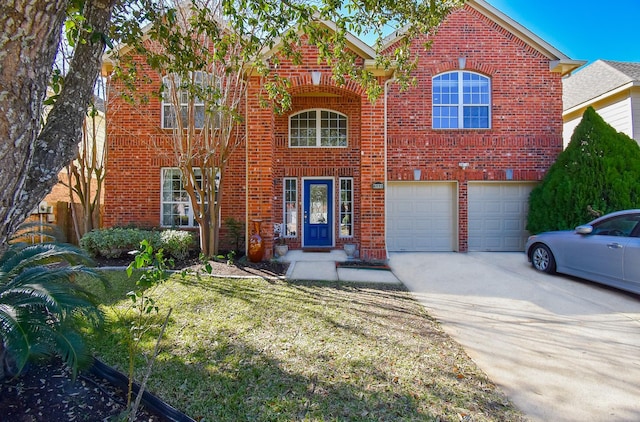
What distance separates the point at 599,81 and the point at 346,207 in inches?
400

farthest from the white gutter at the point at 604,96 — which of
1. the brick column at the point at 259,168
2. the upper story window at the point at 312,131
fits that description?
the brick column at the point at 259,168

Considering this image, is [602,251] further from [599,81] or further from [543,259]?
[599,81]

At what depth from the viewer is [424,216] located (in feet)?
32.3

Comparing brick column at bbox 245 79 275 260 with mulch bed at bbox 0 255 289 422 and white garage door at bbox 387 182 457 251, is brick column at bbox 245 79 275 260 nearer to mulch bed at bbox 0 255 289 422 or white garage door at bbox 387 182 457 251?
white garage door at bbox 387 182 457 251

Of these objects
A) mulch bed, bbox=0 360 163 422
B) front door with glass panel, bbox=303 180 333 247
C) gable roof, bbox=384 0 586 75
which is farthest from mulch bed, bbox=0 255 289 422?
gable roof, bbox=384 0 586 75

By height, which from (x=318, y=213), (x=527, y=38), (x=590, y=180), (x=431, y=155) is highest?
(x=527, y=38)

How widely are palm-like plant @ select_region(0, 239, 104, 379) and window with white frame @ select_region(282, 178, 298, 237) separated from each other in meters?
6.65

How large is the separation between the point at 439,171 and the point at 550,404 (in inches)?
306

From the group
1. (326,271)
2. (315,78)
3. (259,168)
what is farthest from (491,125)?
(259,168)

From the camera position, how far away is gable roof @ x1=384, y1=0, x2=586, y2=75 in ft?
31.3

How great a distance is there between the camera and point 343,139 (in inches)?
383

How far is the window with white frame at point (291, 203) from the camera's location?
9.68m

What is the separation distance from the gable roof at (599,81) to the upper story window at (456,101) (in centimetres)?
420

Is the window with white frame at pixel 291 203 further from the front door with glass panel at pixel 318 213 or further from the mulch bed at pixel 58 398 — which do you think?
the mulch bed at pixel 58 398
